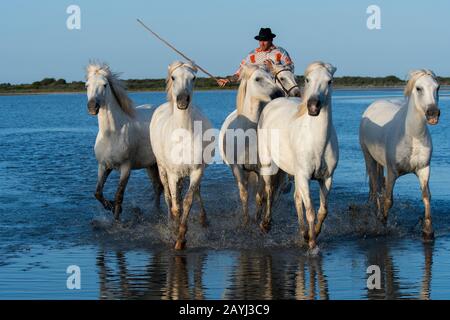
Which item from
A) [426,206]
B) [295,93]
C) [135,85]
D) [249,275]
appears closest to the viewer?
[249,275]

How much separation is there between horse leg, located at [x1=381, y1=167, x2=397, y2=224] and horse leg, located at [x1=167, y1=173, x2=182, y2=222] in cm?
254

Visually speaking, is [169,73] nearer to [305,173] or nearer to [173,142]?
[173,142]

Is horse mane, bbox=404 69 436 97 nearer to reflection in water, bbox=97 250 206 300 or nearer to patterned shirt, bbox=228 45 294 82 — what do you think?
patterned shirt, bbox=228 45 294 82

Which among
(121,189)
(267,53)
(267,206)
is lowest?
(267,206)

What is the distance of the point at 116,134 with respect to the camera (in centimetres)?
1169

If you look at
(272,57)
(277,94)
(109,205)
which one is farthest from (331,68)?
(109,205)

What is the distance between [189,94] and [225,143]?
5.41 ft

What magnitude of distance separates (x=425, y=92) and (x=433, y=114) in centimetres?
38

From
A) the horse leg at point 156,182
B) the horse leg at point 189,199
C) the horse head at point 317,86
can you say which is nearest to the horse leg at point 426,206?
the horse head at point 317,86

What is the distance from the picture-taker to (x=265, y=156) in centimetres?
1073

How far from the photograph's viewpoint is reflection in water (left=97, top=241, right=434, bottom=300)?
7773 mm

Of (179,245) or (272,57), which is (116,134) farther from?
(272,57)

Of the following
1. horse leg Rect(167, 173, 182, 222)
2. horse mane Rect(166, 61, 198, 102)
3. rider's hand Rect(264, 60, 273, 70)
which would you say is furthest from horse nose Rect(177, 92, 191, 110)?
rider's hand Rect(264, 60, 273, 70)

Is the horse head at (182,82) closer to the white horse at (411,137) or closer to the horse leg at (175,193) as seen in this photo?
the horse leg at (175,193)
